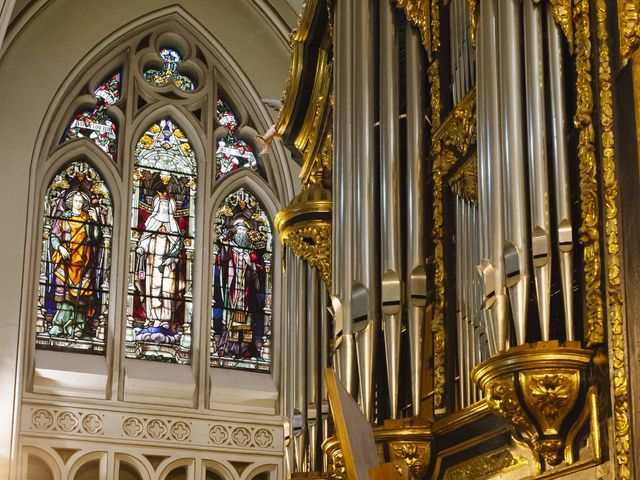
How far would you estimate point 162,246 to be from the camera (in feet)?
49.4

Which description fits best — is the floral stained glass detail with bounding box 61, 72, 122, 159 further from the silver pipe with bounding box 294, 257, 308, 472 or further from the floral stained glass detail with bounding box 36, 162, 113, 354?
the silver pipe with bounding box 294, 257, 308, 472

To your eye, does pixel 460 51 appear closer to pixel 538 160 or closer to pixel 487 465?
pixel 538 160

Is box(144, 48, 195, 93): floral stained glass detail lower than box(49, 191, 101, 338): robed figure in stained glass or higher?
higher

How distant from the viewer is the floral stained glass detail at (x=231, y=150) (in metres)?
15.8

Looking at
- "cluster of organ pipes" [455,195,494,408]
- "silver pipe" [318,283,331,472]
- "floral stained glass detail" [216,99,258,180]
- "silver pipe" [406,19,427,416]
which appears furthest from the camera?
"floral stained glass detail" [216,99,258,180]

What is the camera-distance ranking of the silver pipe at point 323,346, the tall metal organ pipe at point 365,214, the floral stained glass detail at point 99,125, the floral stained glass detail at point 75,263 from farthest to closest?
1. the floral stained glass detail at point 99,125
2. the floral stained glass detail at point 75,263
3. the silver pipe at point 323,346
4. the tall metal organ pipe at point 365,214

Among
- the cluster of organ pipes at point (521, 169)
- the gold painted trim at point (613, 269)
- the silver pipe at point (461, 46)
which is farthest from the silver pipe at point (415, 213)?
the gold painted trim at point (613, 269)

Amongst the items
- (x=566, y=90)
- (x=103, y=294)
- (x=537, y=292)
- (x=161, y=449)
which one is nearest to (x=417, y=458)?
(x=537, y=292)

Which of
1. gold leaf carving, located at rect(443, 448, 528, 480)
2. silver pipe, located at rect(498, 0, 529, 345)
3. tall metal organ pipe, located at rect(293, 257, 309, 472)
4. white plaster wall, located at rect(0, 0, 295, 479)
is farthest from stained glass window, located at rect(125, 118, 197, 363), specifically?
silver pipe, located at rect(498, 0, 529, 345)

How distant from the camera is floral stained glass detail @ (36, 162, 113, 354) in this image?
14.2 meters

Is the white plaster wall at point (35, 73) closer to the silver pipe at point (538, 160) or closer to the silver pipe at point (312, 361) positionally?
the silver pipe at point (312, 361)

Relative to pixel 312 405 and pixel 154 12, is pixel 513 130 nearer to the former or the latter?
pixel 312 405

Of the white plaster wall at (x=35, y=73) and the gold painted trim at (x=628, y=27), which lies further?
the white plaster wall at (x=35, y=73)

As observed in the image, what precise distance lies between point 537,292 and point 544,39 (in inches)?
46.0
